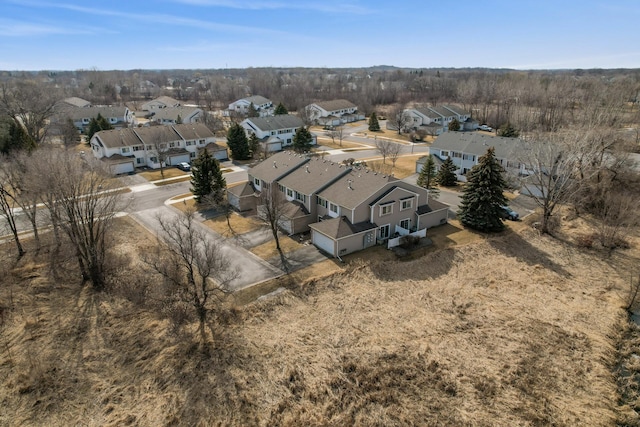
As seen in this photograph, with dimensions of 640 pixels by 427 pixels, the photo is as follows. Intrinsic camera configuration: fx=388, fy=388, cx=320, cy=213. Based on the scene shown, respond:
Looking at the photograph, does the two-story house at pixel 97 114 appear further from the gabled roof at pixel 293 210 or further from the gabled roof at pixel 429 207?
the gabled roof at pixel 429 207

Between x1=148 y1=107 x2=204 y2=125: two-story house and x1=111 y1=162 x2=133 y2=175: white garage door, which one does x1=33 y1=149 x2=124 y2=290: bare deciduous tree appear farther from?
x1=148 y1=107 x2=204 y2=125: two-story house

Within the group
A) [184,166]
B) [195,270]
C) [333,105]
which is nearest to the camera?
[195,270]

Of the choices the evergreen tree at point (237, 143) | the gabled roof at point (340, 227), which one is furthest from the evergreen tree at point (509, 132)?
the gabled roof at point (340, 227)

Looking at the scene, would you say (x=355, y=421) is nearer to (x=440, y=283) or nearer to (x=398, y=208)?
(x=440, y=283)

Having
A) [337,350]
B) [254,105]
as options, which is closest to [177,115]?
[254,105]

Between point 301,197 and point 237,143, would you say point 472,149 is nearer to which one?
point 301,197

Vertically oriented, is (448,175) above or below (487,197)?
below
